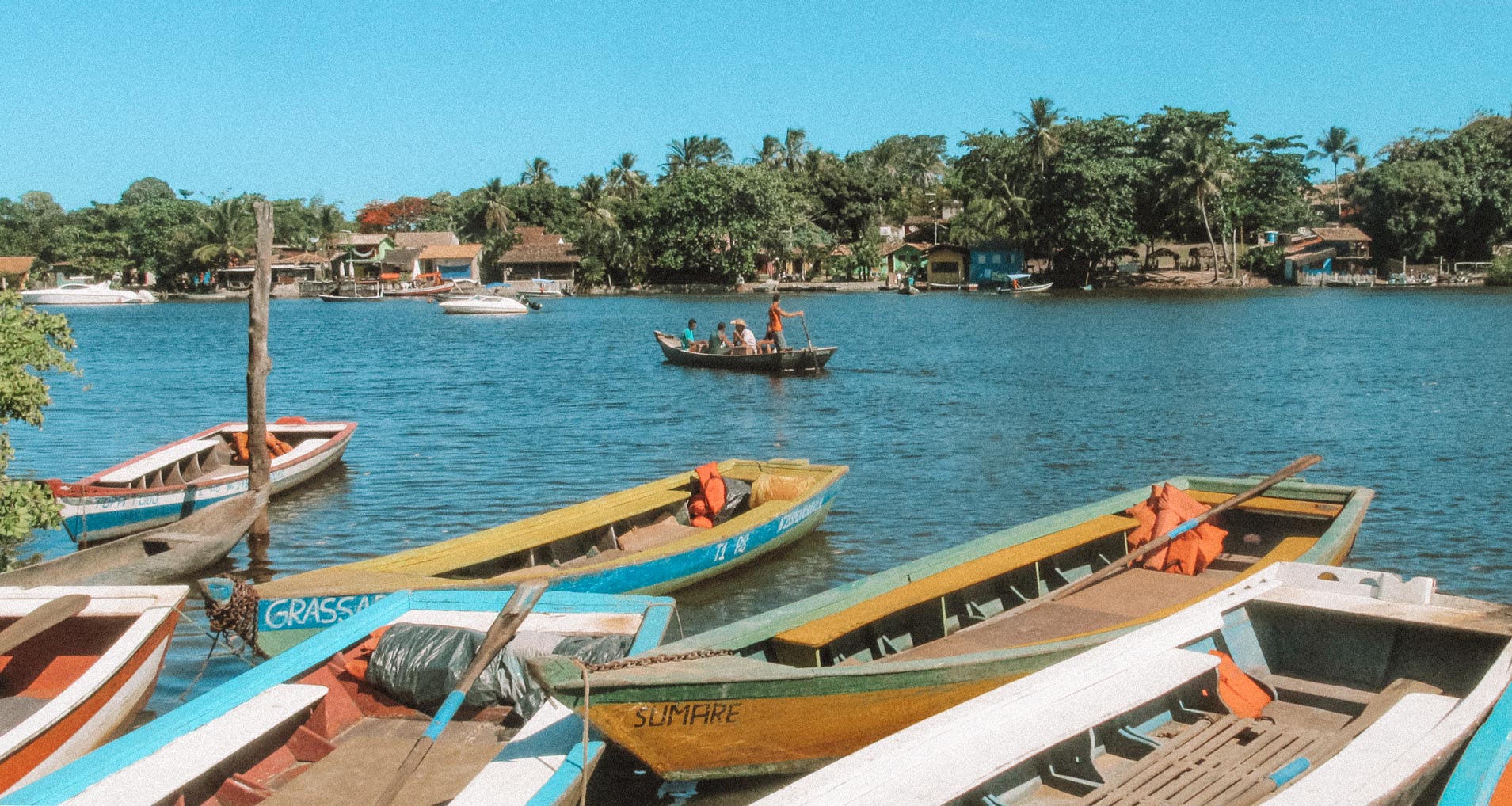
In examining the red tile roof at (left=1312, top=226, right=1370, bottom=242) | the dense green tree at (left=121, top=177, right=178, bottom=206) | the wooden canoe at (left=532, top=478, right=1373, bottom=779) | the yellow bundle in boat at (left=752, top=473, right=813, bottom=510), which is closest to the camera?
the wooden canoe at (left=532, top=478, right=1373, bottom=779)

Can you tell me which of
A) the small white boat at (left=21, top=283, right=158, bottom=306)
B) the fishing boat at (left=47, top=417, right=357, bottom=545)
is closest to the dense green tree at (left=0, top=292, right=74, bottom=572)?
the fishing boat at (left=47, top=417, right=357, bottom=545)

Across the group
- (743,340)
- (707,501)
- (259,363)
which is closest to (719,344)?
(743,340)

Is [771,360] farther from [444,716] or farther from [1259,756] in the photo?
[444,716]

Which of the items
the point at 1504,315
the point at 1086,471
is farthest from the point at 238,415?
the point at 1504,315

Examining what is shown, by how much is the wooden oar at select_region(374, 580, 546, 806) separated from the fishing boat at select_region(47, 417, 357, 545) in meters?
10.3

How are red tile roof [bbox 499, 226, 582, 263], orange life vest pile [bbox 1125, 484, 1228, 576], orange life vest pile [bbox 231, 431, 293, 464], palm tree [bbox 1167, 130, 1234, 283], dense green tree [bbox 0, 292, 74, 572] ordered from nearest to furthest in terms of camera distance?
orange life vest pile [bbox 1125, 484, 1228, 576], dense green tree [bbox 0, 292, 74, 572], orange life vest pile [bbox 231, 431, 293, 464], palm tree [bbox 1167, 130, 1234, 283], red tile roof [bbox 499, 226, 582, 263]

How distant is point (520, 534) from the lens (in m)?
10.9

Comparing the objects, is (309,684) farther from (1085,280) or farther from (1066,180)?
(1085,280)

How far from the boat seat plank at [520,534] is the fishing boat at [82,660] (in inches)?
87.4

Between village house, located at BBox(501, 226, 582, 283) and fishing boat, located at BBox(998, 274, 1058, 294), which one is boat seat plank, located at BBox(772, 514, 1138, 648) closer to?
fishing boat, located at BBox(998, 274, 1058, 294)

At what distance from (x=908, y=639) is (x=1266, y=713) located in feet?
8.14

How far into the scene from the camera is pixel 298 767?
6262 millimetres

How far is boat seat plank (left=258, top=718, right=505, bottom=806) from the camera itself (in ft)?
19.5

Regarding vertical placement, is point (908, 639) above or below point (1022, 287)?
below
